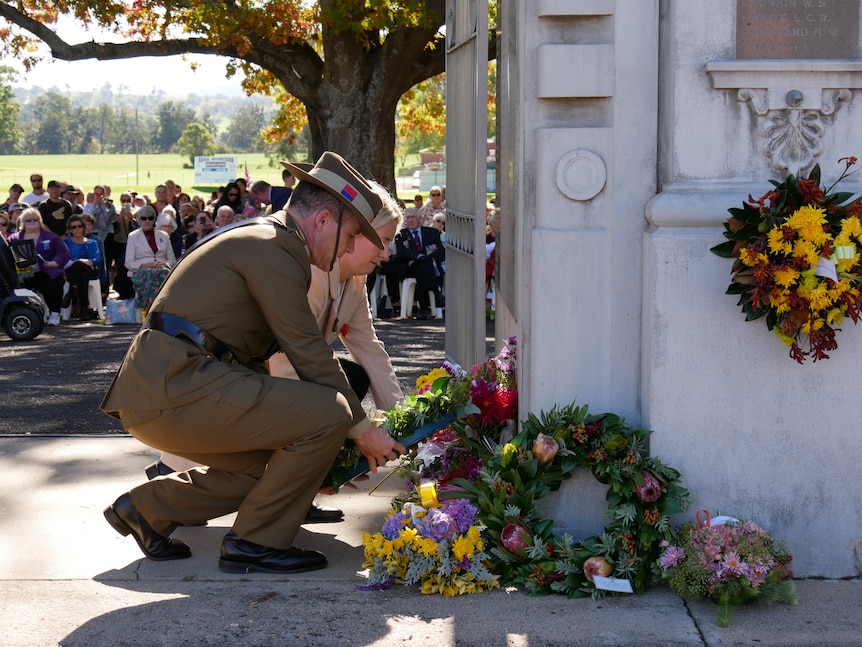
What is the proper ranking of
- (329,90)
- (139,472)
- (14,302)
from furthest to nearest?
1. (329,90)
2. (14,302)
3. (139,472)

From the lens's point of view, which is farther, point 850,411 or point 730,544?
point 850,411

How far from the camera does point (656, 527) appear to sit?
4492 millimetres

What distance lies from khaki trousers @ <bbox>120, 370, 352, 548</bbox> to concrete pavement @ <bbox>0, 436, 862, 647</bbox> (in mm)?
229

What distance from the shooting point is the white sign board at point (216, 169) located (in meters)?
52.2

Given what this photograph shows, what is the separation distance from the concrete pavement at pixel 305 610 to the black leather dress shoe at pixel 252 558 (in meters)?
0.04

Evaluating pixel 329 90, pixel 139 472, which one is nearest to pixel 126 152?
pixel 329 90

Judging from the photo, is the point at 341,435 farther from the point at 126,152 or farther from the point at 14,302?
the point at 126,152

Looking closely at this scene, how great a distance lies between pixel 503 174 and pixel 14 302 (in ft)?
30.8

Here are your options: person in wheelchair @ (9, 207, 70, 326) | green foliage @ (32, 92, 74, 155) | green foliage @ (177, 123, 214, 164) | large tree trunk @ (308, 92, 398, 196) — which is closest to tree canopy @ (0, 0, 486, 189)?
large tree trunk @ (308, 92, 398, 196)

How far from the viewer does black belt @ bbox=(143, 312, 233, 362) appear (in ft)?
14.7

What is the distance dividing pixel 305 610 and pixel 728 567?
1.56m

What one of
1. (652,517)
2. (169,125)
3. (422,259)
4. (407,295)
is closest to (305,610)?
(652,517)

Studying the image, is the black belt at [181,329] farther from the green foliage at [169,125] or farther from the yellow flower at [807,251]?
the green foliage at [169,125]

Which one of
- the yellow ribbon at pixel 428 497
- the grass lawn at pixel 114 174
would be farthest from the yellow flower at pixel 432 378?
the grass lawn at pixel 114 174
